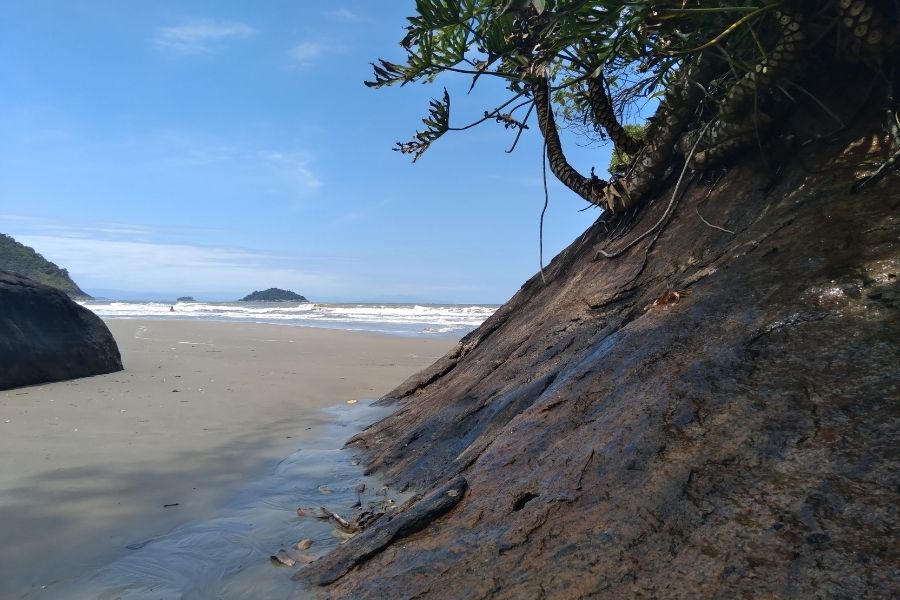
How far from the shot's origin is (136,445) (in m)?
4.51

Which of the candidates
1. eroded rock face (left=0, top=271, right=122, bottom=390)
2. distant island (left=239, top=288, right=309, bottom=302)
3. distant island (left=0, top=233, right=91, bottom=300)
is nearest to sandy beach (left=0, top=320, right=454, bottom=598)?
eroded rock face (left=0, top=271, right=122, bottom=390)

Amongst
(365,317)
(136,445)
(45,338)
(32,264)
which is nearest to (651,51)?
Result: (136,445)

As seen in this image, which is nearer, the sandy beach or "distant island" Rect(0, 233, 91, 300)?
the sandy beach

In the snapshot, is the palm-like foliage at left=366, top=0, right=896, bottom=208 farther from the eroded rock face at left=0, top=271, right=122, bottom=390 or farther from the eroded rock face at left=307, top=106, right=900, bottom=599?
the eroded rock face at left=0, top=271, right=122, bottom=390

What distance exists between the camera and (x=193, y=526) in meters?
3.03

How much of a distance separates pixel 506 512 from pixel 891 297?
143 cm

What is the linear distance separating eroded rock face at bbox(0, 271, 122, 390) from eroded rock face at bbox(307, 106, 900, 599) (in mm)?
6314

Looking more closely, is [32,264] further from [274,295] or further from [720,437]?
[720,437]

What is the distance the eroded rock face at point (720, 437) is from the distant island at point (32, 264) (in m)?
66.4

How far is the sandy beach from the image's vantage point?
9.34 ft

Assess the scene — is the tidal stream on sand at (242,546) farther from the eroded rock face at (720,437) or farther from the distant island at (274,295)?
the distant island at (274,295)

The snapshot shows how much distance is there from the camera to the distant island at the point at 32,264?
5753 cm

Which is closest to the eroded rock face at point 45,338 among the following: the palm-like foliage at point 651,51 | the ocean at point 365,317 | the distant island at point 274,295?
the palm-like foliage at point 651,51

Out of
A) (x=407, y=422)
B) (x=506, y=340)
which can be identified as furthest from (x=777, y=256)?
(x=407, y=422)
